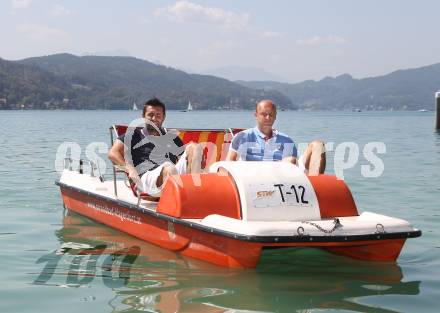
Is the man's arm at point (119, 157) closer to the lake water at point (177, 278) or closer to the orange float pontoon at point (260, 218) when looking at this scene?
the orange float pontoon at point (260, 218)

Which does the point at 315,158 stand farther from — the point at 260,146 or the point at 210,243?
the point at 210,243

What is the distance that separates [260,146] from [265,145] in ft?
0.21

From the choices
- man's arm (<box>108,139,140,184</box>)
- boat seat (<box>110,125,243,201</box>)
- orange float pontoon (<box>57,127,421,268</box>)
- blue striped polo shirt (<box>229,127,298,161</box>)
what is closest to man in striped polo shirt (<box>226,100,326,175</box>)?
blue striped polo shirt (<box>229,127,298,161</box>)

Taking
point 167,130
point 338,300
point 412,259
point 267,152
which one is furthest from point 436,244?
point 167,130

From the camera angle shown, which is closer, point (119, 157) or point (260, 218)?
point (260, 218)

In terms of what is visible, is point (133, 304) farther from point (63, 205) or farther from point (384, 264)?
point (63, 205)

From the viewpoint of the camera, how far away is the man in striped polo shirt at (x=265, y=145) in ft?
28.5

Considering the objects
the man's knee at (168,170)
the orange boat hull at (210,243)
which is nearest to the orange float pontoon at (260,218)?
the orange boat hull at (210,243)

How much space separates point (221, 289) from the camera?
267 inches

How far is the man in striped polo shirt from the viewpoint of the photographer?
8.69 meters

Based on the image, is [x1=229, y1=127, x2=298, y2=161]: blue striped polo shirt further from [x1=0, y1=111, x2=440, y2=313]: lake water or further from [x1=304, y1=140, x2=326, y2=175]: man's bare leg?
[x1=0, y1=111, x2=440, y2=313]: lake water

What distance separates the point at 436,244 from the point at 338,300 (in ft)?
9.97

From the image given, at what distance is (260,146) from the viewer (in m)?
8.85

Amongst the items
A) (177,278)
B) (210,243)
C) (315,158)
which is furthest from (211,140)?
(177,278)
